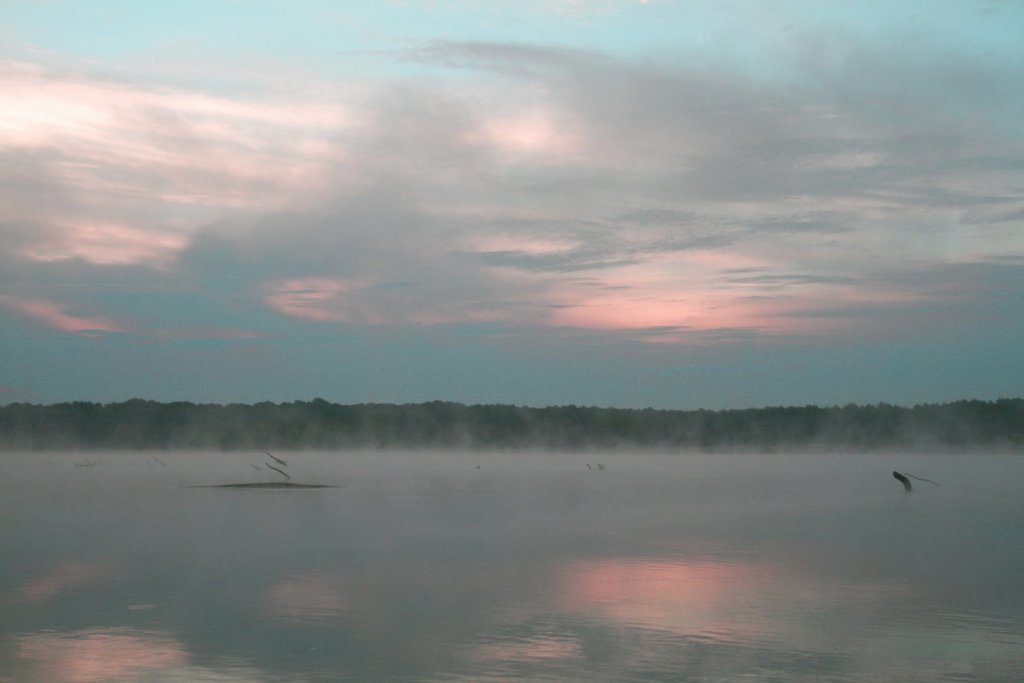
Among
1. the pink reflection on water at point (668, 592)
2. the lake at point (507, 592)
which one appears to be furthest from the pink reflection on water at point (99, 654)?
the pink reflection on water at point (668, 592)

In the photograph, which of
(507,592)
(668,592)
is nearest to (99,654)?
(507,592)

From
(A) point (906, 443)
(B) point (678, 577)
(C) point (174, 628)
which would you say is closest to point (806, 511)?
(B) point (678, 577)

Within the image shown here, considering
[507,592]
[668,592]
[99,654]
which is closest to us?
[99,654]

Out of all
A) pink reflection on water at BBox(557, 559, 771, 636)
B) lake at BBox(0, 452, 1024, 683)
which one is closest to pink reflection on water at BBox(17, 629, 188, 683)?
lake at BBox(0, 452, 1024, 683)

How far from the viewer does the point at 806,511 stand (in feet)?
88.8

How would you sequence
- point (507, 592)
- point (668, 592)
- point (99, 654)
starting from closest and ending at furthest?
point (99, 654) → point (668, 592) → point (507, 592)

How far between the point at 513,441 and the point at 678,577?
90.7 metres

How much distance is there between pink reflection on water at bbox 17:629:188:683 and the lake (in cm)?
4

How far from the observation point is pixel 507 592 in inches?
554

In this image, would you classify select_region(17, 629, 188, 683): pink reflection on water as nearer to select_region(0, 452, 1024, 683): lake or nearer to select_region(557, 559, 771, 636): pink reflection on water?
select_region(0, 452, 1024, 683): lake

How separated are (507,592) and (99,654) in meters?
5.52

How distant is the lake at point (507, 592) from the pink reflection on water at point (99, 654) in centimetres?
4

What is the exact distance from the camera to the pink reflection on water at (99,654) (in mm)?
9609

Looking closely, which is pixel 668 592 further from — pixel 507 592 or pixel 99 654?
pixel 99 654
